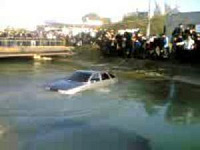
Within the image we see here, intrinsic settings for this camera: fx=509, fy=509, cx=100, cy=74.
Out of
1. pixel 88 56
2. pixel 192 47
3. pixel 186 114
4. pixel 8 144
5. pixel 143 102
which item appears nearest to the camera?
pixel 8 144

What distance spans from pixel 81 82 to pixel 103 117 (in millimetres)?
6055

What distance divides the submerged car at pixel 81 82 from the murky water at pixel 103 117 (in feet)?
1.37

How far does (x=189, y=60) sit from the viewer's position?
35.2 metres

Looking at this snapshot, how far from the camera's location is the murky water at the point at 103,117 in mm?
16719

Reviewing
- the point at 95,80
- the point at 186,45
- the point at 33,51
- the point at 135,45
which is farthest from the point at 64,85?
the point at 33,51

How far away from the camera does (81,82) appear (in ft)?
87.6

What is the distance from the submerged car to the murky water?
42 centimetres

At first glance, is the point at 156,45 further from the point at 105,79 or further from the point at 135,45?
the point at 105,79

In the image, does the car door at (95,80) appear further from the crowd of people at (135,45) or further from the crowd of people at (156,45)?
the crowd of people at (135,45)

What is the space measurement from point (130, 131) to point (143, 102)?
6.33 metres

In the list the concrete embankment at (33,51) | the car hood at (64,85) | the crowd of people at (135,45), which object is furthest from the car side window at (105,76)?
the concrete embankment at (33,51)

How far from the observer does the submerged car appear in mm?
25578

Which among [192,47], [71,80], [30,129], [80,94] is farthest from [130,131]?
[192,47]

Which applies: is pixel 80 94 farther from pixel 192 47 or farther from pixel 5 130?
pixel 192 47
